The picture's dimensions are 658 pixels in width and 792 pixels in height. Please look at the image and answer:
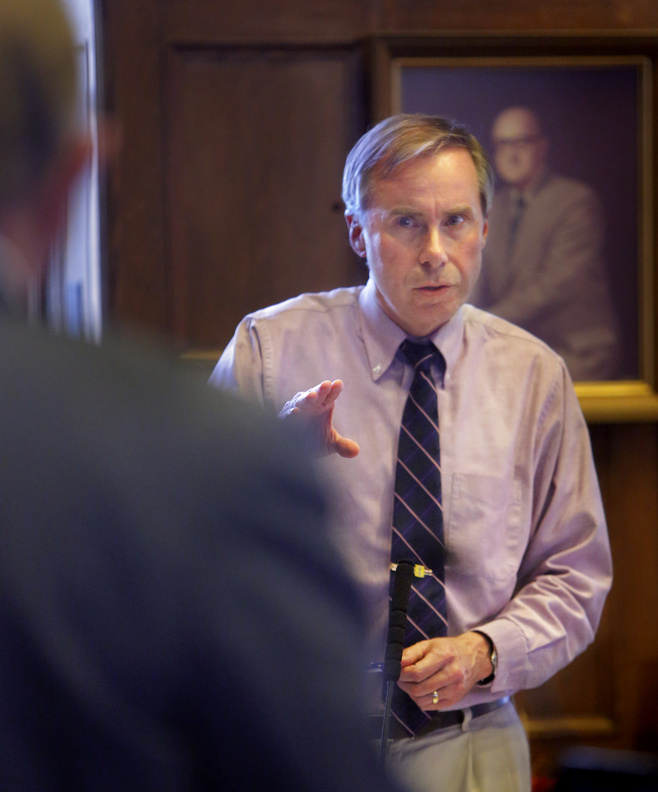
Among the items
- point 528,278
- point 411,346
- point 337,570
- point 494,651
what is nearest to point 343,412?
point 411,346

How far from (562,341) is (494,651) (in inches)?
40.9

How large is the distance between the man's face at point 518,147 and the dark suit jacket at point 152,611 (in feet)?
6.34

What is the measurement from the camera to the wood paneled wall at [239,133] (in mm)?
2156

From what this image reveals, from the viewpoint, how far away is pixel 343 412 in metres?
1.57

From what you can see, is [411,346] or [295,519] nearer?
[295,519]

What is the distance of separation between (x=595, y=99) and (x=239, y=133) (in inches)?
36.8

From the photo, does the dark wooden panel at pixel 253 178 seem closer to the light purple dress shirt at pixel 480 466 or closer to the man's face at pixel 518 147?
the man's face at pixel 518 147

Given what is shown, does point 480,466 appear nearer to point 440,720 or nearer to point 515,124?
point 440,720

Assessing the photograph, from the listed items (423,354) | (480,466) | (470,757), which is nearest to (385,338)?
(423,354)

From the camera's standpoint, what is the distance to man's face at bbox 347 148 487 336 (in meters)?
1.51

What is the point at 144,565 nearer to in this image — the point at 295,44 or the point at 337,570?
the point at 337,570

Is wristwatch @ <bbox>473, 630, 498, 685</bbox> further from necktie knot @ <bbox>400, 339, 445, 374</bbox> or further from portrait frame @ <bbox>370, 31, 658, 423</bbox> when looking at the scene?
portrait frame @ <bbox>370, 31, 658, 423</bbox>

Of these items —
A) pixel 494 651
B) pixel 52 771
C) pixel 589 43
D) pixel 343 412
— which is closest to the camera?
pixel 52 771

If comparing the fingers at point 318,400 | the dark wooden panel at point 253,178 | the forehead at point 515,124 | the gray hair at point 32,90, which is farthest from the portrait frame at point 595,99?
the gray hair at point 32,90
